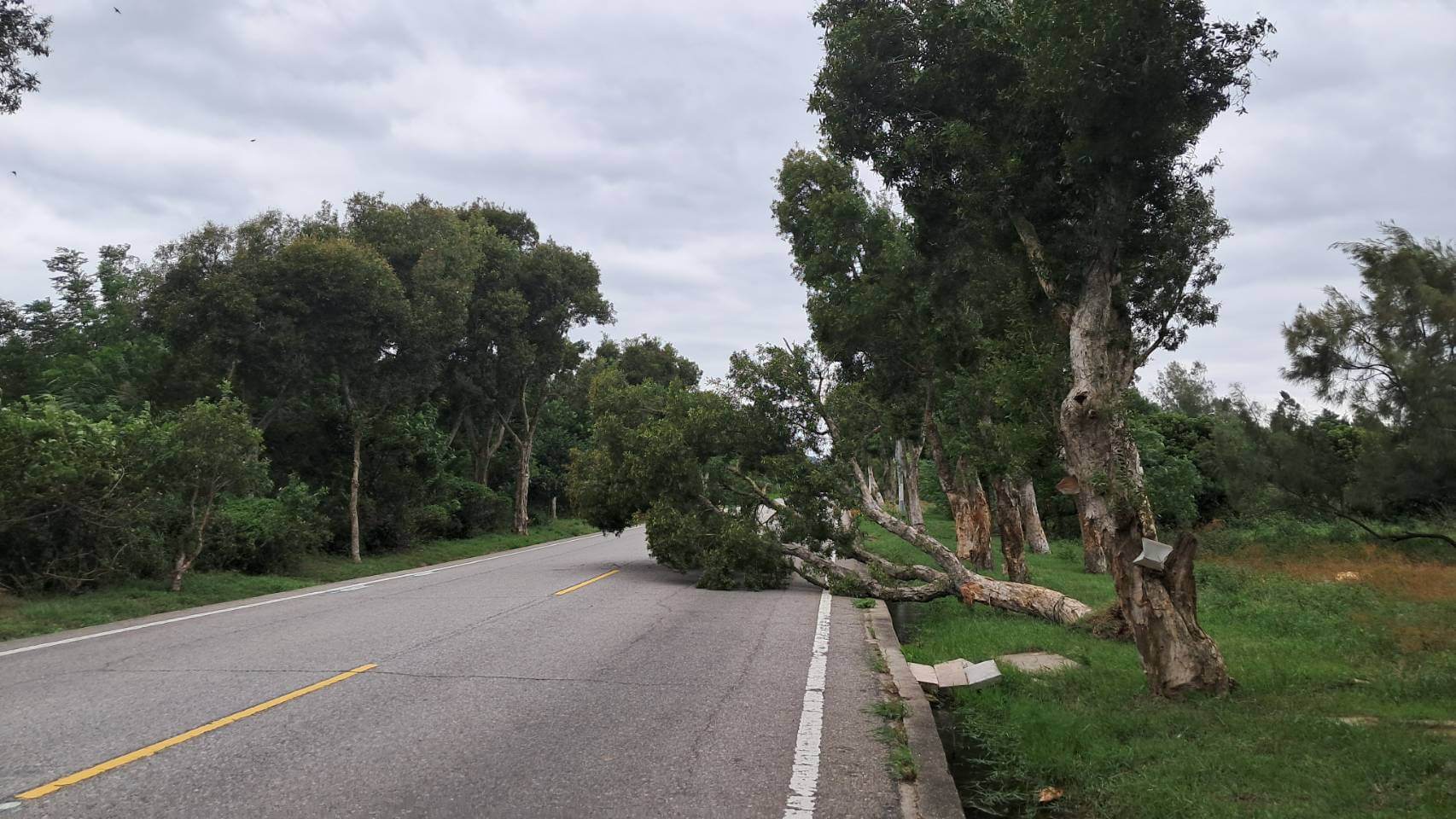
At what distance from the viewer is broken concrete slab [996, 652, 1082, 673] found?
8758mm

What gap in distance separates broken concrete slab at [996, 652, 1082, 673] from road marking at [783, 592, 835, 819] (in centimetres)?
191

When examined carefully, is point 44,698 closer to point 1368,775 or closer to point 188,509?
point 1368,775

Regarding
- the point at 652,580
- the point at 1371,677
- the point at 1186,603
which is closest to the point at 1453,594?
the point at 1371,677

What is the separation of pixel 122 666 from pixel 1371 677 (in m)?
11.6

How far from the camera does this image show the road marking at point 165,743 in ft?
15.7

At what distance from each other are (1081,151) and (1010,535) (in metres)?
11.0

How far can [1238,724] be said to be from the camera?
623 centimetres

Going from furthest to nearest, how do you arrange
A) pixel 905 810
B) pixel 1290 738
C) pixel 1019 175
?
pixel 1019 175 < pixel 1290 738 < pixel 905 810

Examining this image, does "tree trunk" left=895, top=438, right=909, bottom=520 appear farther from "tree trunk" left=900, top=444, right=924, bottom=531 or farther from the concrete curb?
the concrete curb

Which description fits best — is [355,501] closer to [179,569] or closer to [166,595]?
[179,569]

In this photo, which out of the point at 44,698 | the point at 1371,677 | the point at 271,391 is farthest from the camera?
the point at 271,391

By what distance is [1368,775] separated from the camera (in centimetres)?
503

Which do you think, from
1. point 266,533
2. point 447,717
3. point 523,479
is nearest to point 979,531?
point 266,533

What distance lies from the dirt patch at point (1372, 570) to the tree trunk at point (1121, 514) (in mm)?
9408
